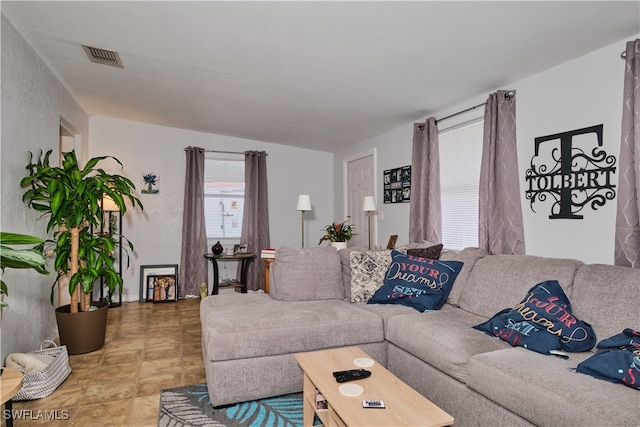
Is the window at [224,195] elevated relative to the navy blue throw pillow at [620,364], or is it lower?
elevated

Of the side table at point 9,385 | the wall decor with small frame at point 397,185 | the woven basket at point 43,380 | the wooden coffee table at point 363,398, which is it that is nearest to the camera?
the wooden coffee table at point 363,398

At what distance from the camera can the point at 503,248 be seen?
300 centimetres

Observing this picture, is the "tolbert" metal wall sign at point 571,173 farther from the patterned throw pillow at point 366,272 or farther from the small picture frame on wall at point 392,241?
the small picture frame on wall at point 392,241

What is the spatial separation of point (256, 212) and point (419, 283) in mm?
3373

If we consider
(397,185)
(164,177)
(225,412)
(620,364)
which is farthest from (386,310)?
(164,177)

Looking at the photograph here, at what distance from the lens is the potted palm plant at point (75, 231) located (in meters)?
2.88

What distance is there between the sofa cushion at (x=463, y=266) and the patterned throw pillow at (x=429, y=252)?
11cm

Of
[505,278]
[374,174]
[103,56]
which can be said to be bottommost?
[505,278]

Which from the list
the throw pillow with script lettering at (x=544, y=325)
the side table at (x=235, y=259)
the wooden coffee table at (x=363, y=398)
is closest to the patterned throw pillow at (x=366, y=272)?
the throw pillow with script lettering at (x=544, y=325)

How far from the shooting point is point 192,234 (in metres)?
5.36

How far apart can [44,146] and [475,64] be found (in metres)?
3.56

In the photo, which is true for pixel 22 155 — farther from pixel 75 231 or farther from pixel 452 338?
pixel 452 338

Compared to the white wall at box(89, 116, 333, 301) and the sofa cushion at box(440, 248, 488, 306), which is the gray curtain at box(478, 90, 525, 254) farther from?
the white wall at box(89, 116, 333, 301)

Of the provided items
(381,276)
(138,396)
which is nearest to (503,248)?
(381,276)
